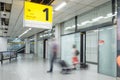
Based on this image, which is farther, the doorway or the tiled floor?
the doorway

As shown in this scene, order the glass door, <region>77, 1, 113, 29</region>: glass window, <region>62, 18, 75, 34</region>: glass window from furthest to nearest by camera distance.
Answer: <region>62, 18, 75, 34</region>: glass window → <region>77, 1, 113, 29</region>: glass window → the glass door

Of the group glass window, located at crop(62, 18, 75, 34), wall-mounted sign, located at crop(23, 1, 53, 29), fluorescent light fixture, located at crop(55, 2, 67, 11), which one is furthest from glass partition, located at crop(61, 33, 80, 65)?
wall-mounted sign, located at crop(23, 1, 53, 29)

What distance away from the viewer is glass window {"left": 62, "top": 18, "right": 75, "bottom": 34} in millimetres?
9617

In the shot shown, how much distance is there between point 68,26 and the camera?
10.3m

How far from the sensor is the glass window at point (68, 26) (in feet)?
31.6

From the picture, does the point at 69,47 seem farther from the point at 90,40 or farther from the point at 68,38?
the point at 90,40

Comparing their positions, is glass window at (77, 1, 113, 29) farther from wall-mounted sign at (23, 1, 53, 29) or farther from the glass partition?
wall-mounted sign at (23, 1, 53, 29)

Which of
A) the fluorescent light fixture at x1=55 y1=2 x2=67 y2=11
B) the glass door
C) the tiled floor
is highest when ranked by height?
the fluorescent light fixture at x1=55 y1=2 x2=67 y2=11

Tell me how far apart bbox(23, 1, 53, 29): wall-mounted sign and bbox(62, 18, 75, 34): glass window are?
3.98m

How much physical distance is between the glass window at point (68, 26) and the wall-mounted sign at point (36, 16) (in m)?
3.98

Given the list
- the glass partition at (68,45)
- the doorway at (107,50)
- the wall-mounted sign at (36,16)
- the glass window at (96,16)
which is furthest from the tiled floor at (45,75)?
the glass window at (96,16)

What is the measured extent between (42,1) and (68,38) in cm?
427

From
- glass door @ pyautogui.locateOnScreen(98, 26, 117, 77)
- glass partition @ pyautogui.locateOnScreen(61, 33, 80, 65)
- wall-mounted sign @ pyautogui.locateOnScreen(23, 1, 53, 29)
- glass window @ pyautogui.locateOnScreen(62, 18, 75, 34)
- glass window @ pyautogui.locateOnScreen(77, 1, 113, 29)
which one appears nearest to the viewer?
wall-mounted sign @ pyautogui.locateOnScreen(23, 1, 53, 29)

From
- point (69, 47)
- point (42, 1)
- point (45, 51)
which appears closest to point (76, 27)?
point (69, 47)
